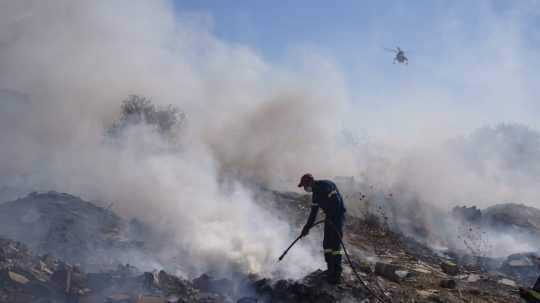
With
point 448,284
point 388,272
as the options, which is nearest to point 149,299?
point 388,272

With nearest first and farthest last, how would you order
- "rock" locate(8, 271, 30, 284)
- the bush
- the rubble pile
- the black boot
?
1. "rock" locate(8, 271, 30, 284)
2. the black boot
3. the rubble pile
4. the bush

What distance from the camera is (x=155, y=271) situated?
21.9ft

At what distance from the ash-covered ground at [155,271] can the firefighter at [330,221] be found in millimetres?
281

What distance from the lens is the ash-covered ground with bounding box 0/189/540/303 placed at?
5742 mm

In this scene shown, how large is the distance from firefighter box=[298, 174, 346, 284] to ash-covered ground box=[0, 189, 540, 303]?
281mm

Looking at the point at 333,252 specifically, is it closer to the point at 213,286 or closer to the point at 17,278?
the point at 213,286

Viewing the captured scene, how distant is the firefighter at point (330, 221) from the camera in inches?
234

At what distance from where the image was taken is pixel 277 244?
27.3ft

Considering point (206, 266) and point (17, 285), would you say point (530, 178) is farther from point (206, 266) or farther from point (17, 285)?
point (17, 285)

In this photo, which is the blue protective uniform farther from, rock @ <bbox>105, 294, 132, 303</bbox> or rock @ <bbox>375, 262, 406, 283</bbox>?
rock @ <bbox>105, 294, 132, 303</bbox>

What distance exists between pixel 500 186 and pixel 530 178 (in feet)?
12.6

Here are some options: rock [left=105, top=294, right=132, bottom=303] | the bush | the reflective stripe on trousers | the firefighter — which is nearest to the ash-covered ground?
rock [left=105, top=294, right=132, bottom=303]

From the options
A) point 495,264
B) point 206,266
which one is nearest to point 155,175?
point 206,266

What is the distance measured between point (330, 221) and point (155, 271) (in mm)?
3160
